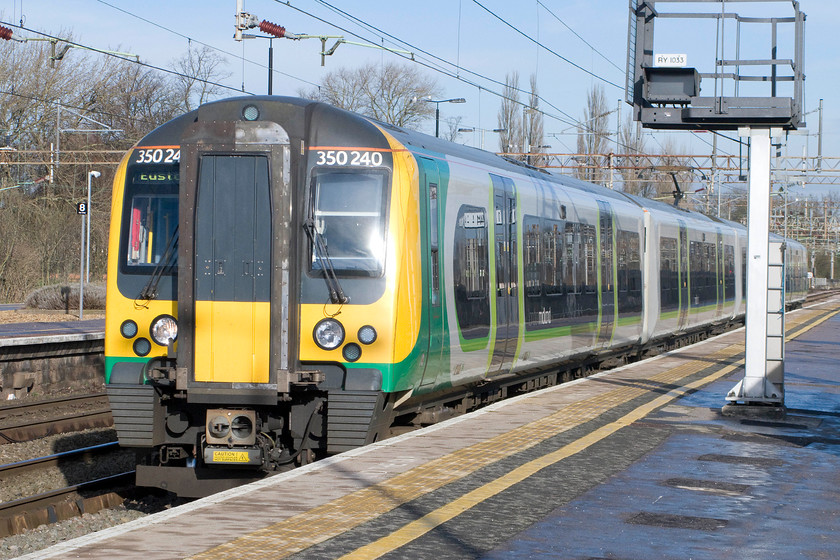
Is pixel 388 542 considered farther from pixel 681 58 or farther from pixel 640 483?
pixel 681 58

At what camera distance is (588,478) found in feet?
26.9

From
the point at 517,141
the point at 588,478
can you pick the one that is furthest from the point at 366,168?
the point at 517,141

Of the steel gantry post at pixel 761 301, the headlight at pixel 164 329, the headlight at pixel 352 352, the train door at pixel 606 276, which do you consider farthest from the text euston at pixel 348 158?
the train door at pixel 606 276

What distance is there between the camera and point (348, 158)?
364 inches

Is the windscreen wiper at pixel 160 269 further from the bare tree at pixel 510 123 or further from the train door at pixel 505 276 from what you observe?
the bare tree at pixel 510 123

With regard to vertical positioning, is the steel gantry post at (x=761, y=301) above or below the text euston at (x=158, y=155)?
below

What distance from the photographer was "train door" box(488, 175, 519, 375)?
12.1 metres

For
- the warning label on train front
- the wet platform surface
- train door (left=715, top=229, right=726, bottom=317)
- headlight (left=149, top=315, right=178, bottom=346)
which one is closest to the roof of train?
headlight (left=149, top=315, right=178, bottom=346)

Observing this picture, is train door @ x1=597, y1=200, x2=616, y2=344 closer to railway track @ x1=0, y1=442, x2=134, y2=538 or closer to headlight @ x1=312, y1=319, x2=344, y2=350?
railway track @ x1=0, y1=442, x2=134, y2=538

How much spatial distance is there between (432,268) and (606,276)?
831cm

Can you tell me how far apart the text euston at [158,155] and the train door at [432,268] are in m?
2.11

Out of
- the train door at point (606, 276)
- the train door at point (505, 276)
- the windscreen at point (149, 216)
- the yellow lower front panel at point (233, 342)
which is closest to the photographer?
the yellow lower front panel at point (233, 342)

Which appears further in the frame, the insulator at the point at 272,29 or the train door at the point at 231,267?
the insulator at the point at 272,29

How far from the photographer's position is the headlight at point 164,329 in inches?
360
